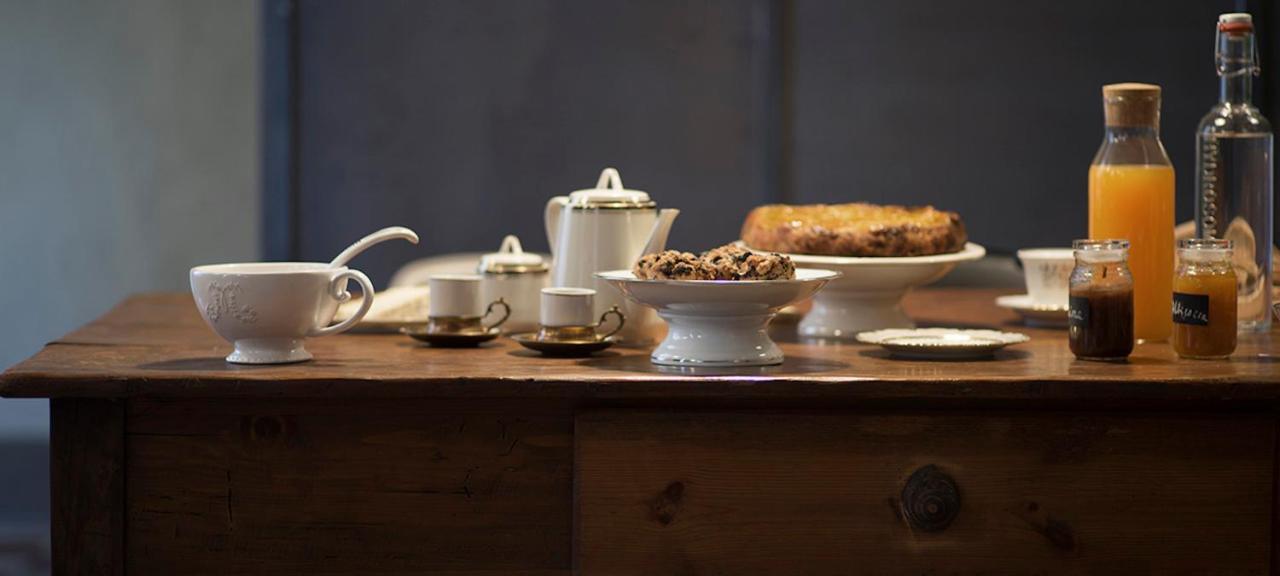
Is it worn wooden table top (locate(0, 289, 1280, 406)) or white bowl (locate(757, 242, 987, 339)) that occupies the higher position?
white bowl (locate(757, 242, 987, 339))

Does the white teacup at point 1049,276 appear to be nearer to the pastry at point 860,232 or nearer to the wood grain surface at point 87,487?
the pastry at point 860,232

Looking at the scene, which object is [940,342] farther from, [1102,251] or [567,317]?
[567,317]

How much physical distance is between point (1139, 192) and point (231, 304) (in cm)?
89

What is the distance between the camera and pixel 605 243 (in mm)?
1460

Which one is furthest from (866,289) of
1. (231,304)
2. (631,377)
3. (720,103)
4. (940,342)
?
(720,103)

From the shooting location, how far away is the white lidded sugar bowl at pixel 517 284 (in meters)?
1.53

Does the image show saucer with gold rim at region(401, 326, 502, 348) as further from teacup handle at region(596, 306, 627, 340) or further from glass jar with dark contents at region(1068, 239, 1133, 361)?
glass jar with dark contents at region(1068, 239, 1133, 361)

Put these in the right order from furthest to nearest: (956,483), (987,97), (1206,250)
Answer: (987,97)
(1206,250)
(956,483)

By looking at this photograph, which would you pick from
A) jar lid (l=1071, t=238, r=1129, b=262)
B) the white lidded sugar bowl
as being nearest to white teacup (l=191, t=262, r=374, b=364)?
the white lidded sugar bowl

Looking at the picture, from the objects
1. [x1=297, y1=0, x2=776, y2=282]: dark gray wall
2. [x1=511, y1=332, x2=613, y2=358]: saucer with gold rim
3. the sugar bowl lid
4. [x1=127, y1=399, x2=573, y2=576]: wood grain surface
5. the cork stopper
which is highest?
[x1=297, y1=0, x2=776, y2=282]: dark gray wall

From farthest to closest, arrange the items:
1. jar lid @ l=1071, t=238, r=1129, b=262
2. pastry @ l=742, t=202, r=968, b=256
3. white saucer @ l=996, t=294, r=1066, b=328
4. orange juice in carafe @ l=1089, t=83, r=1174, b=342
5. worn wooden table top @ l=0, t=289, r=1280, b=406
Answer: white saucer @ l=996, t=294, r=1066, b=328 < pastry @ l=742, t=202, r=968, b=256 < orange juice in carafe @ l=1089, t=83, r=1174, b=342 < jar lid @ l=1071, t=238, r=1129, b=262 < worn wooden table top @ l=0, t=289, r=1280, b=406

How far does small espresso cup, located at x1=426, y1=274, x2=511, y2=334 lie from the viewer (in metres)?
1.42

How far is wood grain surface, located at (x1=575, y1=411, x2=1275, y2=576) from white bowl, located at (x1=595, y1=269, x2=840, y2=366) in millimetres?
89

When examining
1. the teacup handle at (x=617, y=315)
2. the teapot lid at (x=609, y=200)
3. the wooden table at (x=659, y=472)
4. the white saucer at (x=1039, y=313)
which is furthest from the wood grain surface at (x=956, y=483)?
the white saucer at (x=1039, y=313)
